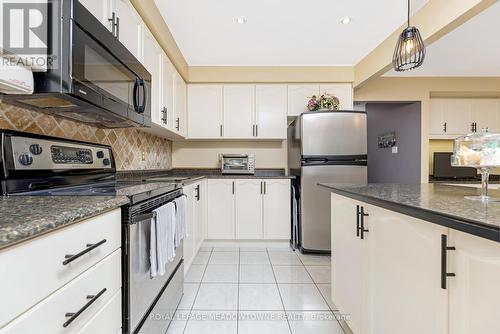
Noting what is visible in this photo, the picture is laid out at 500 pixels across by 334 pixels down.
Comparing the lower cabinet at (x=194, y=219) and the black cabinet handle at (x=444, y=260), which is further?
the lower cabinet at (x=194, y=219)

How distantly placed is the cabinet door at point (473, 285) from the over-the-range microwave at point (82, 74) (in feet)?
4.82

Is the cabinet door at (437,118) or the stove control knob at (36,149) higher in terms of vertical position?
the cabinet door at (437,118)

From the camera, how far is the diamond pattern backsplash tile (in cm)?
121

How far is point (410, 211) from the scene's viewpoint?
0.90m

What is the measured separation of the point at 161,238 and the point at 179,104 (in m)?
2.13

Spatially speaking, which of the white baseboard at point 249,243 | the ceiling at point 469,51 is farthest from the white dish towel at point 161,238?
the ceiling at point 469,51

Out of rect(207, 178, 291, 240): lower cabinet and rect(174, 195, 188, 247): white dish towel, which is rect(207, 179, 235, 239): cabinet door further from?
rect(174, 195, 188, 247): white dish towel

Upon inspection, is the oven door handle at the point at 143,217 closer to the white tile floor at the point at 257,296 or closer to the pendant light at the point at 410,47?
the white tile floor at the point at 257,296

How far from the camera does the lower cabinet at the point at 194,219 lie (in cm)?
234

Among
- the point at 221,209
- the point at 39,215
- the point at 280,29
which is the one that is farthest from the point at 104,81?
the point at 221,209

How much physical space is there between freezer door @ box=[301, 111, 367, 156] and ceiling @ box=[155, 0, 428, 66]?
32.2 inches

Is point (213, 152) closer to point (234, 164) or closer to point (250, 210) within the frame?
point (234, 164)

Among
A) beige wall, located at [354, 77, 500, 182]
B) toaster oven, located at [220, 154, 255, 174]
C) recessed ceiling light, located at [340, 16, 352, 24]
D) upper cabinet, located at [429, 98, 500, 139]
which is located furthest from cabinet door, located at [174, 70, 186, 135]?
upper cabinet, located at [429, 98, 500, 139]

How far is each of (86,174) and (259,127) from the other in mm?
2373
